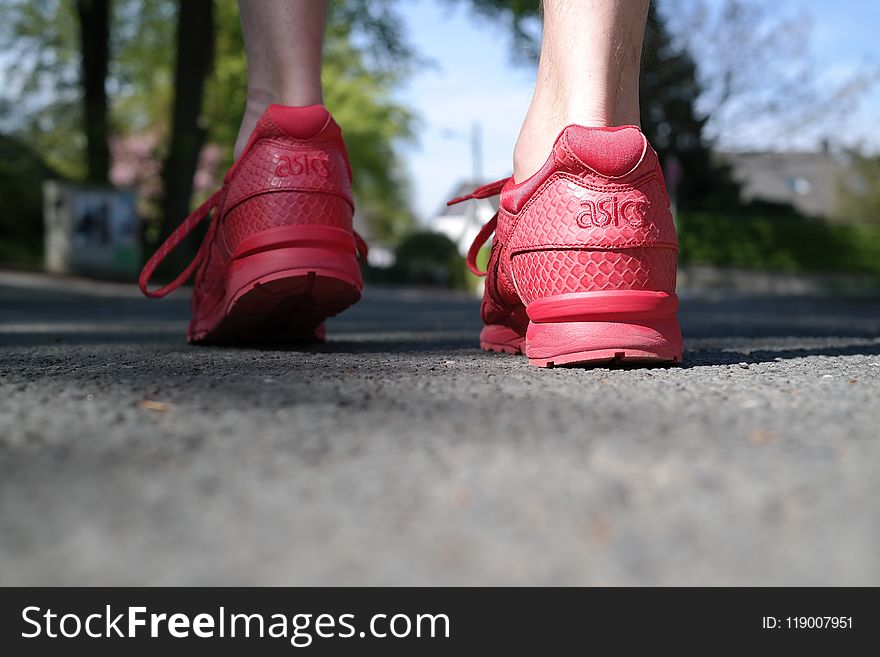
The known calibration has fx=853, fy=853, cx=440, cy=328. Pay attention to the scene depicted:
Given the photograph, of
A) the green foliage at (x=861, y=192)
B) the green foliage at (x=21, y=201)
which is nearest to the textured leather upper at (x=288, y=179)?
the green foliage at (x=21, y=201)

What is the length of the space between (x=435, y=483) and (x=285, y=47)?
59.5 inches

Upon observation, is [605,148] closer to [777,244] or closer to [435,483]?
[435,483]

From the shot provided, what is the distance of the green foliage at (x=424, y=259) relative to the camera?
22.0m

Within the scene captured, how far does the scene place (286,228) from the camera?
5.90 feet

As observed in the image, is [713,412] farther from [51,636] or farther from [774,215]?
[774,215]

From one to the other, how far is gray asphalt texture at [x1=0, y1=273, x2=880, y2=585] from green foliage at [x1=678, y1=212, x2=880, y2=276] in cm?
2012

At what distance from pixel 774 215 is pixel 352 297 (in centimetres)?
2337

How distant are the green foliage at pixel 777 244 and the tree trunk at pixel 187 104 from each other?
39.8 feet

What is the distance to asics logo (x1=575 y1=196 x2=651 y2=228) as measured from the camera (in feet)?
5.15

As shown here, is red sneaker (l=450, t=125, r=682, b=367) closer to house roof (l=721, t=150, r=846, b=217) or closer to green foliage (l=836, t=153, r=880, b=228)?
green foliage (l=836, t=153, r=880, b=228)

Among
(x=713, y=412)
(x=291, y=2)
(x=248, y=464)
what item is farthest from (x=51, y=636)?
(x=291, y=2)

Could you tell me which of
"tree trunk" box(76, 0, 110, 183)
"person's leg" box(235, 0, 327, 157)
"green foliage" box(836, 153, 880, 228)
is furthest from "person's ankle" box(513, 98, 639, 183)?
"green foliage" box(836, 153, 880, 228)

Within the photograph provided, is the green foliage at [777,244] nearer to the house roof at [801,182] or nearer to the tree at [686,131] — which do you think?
the tree at [686,131]

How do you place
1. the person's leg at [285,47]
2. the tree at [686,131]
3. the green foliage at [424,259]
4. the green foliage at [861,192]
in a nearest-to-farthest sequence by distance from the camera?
the person's leg at [285,47]
the green foliage at [424,259]
the tree at [686,131]
the green foliage at [861,192]
